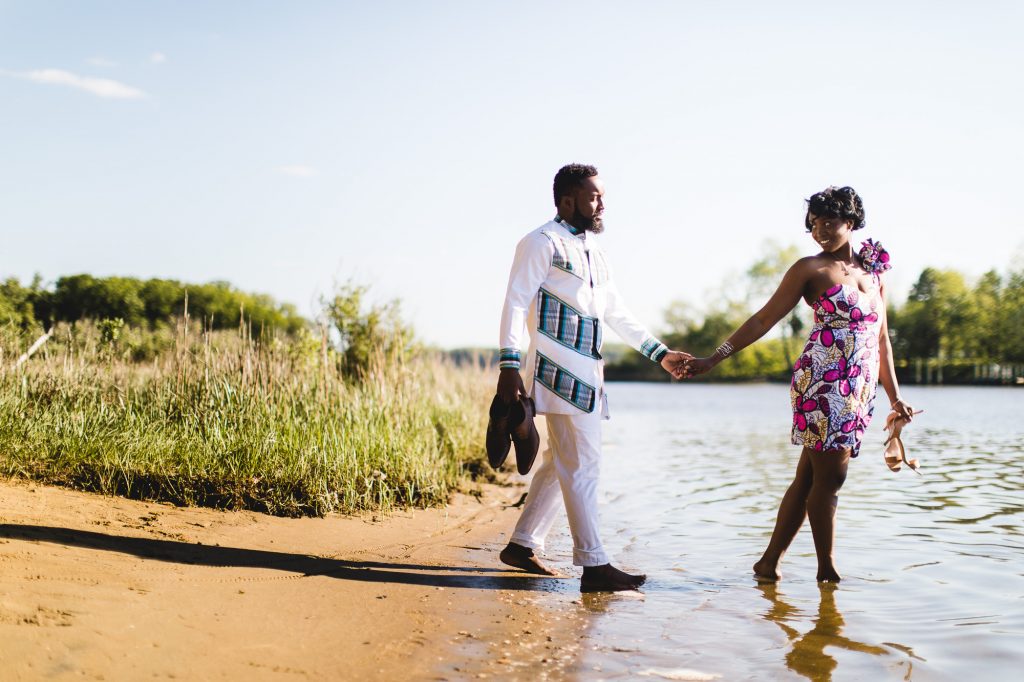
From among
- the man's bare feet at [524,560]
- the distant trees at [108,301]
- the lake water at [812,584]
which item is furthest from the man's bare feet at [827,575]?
the distant trees at [108,301]

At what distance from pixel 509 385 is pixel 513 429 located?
0.25 meters

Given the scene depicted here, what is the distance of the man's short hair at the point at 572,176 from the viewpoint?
5043mm

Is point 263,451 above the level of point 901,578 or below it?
above

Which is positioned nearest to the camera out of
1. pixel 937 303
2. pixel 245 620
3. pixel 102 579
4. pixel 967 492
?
pixel 245 620

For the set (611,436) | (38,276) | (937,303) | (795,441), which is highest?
(937,303)

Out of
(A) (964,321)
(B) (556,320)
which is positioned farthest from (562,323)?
(A) (964,321)

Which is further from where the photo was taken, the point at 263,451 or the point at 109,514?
the point at 263,451

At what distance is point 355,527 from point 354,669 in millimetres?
2854

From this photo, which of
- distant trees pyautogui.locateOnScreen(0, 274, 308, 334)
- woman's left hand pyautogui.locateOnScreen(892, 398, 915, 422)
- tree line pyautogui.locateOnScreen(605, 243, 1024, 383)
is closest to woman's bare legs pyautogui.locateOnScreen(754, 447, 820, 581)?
woman's left hand pyautogui.locateOnScreen(892, 398, 915, 422)

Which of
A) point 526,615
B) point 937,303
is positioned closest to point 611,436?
point 526,615

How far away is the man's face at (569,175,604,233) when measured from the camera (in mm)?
5027

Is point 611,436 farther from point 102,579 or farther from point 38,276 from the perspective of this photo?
point 102,579

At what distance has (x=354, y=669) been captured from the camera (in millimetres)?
3436

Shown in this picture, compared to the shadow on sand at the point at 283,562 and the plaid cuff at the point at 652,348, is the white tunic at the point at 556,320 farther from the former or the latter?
the shadow on sand at the point at 283,562
